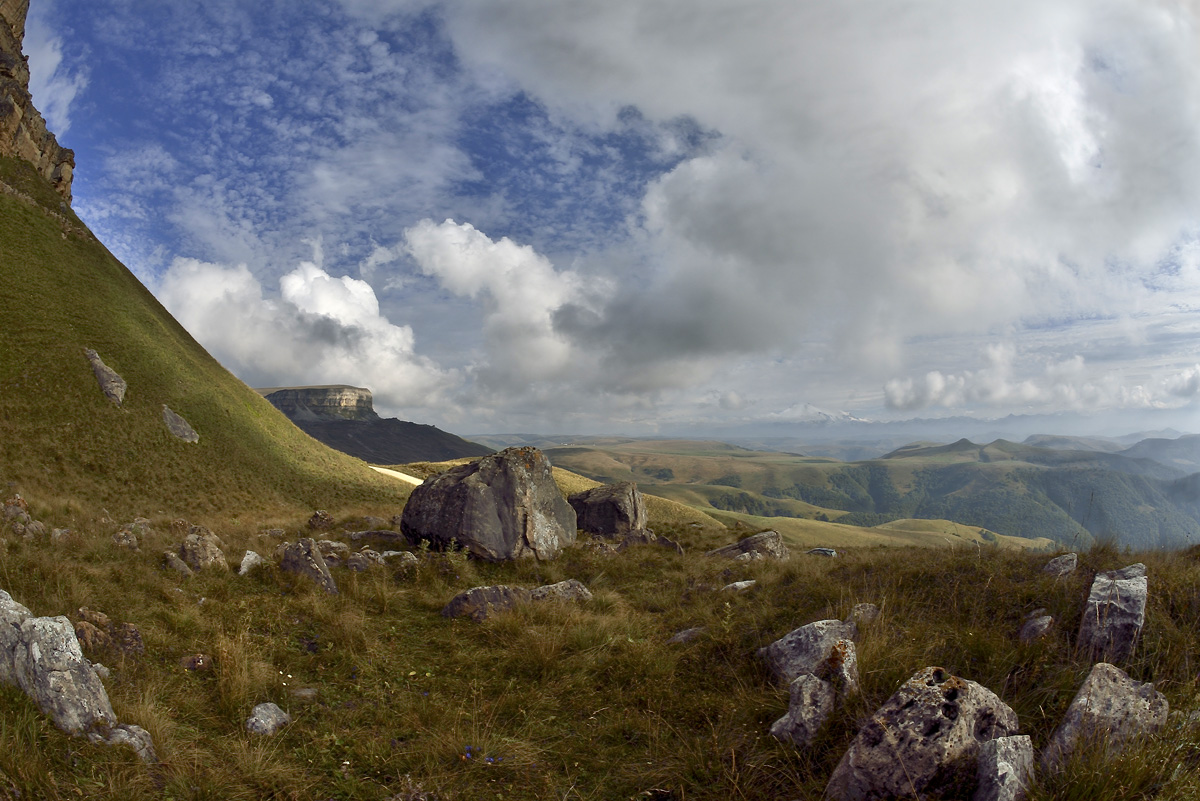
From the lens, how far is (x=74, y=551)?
35.4 feet

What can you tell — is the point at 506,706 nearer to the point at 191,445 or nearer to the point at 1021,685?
the point at 1021,685

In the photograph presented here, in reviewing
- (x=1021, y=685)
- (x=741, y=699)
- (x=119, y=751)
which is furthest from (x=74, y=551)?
(x=1021, y=685)

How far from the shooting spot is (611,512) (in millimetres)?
29891

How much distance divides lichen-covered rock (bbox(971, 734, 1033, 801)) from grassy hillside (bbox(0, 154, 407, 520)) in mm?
40052

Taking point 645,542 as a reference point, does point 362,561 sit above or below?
above

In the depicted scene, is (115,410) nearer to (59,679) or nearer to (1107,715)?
(59,679)

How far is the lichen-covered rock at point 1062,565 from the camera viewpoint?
9.17 meters

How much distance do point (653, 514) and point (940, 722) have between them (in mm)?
64717

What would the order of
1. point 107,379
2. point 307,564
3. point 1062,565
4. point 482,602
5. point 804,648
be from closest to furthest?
1. point 804,648
2. point 1062,565
3. point 482,602
4. point 307,564
5. point 107,379

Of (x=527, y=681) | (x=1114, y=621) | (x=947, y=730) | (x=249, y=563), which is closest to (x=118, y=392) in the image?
(x=249, y=563)

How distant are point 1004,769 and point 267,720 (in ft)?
23.0

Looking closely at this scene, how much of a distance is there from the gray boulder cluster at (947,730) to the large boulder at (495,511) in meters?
12.8

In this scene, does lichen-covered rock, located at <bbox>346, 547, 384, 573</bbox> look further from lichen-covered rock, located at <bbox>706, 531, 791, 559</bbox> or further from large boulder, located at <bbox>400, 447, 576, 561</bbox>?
lichen-covered rock, located at <bbox>706, 531, 791, 559</bbox>

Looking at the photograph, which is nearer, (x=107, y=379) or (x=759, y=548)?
(x=759, y=548)
